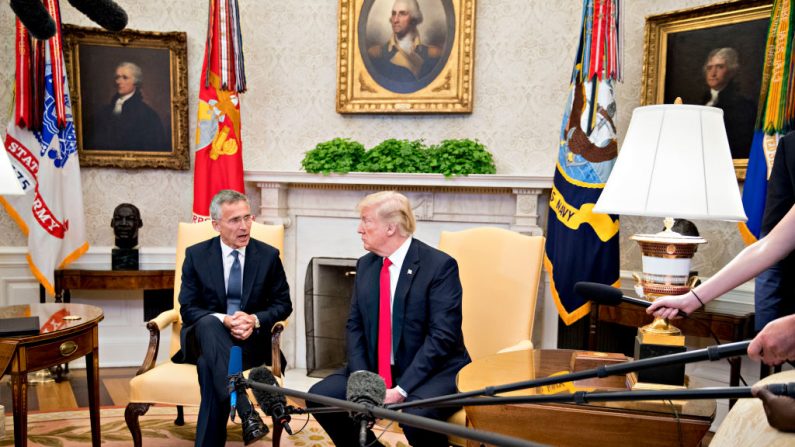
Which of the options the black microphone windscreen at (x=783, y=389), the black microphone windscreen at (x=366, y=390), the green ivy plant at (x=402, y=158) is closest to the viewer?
the black microphone windscreen at (x=783, y=389)

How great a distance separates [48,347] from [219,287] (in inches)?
31.9

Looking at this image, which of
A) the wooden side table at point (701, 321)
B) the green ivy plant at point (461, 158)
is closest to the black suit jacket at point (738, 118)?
the wooden side table at point (701, 321)

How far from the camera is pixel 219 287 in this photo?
10.3 ft

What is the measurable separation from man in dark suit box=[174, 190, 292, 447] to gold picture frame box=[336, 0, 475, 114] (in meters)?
2.03

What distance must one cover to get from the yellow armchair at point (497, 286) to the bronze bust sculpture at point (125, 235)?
2.69 meters

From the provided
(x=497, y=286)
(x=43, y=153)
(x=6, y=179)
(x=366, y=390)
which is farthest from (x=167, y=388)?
(x=43, y=153)

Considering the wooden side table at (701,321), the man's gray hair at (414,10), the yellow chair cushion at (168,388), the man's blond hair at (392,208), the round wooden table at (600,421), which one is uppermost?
the man's gray hair at (414,10)

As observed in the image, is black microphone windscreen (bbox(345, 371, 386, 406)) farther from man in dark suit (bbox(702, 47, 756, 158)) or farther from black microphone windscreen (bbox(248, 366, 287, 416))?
man in dark suit (bbox(702, 47, 756, 158))

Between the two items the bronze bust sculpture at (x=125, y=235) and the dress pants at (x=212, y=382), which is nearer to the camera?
the dress pants at (x=212, y=382)

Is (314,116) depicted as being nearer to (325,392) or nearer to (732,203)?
(325,392)

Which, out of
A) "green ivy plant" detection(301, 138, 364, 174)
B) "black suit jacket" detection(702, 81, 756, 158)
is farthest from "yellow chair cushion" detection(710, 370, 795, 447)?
"green ivy plant" detection(301, 138, 364, 174)

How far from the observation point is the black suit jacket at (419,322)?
100 inches

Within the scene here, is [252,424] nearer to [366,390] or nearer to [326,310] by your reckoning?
[366,390]

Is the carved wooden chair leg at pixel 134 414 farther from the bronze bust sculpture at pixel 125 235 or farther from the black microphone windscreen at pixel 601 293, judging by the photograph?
the black microphone windscreen at pixel 601 293
